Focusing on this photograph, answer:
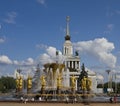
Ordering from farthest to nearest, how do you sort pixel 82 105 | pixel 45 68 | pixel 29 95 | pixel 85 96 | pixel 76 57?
pixel 76 57
pixel 45 68
pixel 85 96
pixel 29 95
pixel 82 105

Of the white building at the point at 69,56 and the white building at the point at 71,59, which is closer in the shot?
the white building at the point at 71,59

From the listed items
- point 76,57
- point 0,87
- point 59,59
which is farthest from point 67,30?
point 59,59

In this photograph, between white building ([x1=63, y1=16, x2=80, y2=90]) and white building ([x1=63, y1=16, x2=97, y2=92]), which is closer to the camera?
white building ([x1=63, y1=16, x2=97, y2=92])

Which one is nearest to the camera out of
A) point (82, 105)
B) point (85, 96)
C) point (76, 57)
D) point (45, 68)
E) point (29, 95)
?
point (82, 105)

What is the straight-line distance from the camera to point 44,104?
44.2 m

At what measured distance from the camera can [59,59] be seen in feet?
227

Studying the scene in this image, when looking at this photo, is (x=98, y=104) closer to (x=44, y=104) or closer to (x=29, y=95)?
(x=44, y=104)

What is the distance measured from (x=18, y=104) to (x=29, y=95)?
29.4 ft

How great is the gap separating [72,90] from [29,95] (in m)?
9.22

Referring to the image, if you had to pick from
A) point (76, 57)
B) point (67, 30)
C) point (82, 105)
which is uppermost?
point (67, 30)

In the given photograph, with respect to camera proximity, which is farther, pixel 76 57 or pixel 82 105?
pixel 76 57

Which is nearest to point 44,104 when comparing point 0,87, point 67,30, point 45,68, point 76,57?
point 45,68

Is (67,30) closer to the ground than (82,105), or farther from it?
farther from it

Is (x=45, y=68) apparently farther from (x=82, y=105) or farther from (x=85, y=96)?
(x=82, y=105)
